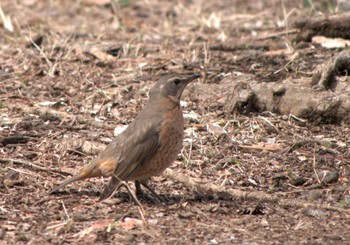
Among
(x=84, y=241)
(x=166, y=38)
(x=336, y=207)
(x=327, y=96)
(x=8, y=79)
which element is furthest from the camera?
(x=166, y=38)

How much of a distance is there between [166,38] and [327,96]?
3615mm

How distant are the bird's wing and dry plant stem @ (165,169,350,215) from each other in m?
0.55

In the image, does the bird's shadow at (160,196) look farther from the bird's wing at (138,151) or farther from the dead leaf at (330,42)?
the dead leaf at (330,42)

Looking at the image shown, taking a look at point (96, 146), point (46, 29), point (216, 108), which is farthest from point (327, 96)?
point (46, 29)

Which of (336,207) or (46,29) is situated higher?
(46,29)

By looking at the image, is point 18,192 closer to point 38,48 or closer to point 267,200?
point 267,200

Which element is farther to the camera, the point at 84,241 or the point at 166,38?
the point at 166,38

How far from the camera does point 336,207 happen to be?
5844 mm

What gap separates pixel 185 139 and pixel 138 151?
4.31ft

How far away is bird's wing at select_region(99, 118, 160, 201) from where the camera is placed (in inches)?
238

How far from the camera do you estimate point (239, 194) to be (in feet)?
20.2

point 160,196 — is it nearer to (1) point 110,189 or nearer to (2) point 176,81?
(1) point 110,189

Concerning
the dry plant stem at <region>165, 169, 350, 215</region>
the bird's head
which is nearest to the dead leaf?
the bird's head

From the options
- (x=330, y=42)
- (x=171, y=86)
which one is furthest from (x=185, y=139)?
(x=330, y=42)
